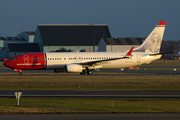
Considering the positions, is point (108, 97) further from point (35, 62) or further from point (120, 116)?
point (35, 62)

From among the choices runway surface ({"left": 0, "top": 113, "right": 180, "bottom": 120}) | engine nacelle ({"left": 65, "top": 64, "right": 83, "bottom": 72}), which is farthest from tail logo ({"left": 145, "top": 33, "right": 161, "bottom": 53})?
runway surface ({"left": 0, "top": 113, "right": 180, "bottom": 120})

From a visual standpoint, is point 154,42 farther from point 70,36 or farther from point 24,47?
point 24,47

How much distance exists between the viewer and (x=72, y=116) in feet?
51.2

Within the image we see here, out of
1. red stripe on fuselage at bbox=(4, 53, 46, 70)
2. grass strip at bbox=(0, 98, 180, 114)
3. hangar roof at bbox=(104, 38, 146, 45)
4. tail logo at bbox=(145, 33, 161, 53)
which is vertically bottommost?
grass strip at bbox=(0, 98, 180, 114)

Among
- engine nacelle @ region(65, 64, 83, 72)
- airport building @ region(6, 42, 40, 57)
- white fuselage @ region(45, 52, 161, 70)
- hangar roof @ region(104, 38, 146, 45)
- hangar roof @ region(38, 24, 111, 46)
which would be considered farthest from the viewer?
airport building @ region(6, 42, 40, 57)

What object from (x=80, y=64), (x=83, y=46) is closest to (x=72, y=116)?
(x=80, y=64)

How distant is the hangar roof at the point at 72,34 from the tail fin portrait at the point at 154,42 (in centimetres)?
6916

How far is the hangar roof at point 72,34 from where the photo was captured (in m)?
123

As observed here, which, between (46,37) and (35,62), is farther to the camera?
(46,37)

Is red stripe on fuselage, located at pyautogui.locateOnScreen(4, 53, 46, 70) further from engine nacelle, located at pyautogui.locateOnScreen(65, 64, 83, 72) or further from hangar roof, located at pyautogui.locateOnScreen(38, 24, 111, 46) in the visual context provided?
hangar roof, located at pyautogui.locateOnScreen(38, 24, 111, 46)

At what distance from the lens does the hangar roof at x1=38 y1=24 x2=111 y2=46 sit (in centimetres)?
12256

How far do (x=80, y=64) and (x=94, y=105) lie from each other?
2796 cm

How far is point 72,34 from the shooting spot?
4998 inches

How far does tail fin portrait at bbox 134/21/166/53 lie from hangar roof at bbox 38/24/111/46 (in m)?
69.2
